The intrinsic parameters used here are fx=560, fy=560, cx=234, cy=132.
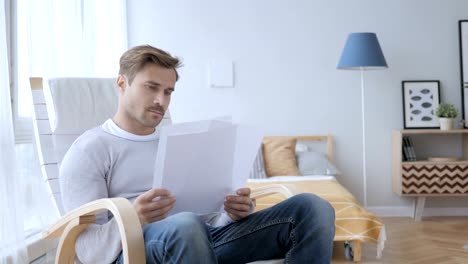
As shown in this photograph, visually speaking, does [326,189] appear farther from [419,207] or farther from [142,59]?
[142,59]

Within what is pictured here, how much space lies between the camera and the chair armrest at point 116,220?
1.32m

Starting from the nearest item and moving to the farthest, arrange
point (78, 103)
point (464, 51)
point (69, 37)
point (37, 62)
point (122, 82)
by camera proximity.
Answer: point (122, 82)
point (78, 103)
point (37, 62)
point (69, 37)
point (464, 51)

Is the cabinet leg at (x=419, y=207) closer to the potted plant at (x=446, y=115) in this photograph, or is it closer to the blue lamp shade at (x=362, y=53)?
the potted plant at (x=446, y=115)

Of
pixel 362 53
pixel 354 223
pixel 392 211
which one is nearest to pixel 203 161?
pixel 354 223

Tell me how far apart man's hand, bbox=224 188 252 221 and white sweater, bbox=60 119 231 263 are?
6 centimetres

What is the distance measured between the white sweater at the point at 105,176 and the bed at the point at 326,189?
1.79ft

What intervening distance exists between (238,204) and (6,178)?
94 centimetres

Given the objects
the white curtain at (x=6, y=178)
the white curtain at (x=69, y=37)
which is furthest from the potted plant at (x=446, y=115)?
the white curtain at (x=6, y=178)

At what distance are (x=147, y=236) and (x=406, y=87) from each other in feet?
12.5

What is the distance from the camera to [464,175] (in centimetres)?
444

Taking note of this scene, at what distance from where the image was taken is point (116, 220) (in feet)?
4.48

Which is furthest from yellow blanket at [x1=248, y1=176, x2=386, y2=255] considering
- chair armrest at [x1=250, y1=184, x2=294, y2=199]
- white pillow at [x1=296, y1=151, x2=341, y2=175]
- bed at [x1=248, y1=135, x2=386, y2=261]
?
chair armrest at [x1=250, y1=184, x2=294, y2=199]

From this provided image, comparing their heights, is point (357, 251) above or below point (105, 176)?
below

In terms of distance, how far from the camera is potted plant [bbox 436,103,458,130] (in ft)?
15.0
